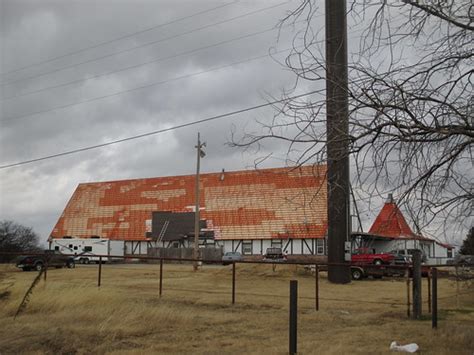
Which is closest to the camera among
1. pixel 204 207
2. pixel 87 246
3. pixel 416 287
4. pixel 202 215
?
pixel 416 287

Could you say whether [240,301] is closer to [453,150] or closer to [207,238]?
[453,150]

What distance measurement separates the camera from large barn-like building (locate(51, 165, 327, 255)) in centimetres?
5378

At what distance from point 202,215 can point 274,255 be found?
12760 mm

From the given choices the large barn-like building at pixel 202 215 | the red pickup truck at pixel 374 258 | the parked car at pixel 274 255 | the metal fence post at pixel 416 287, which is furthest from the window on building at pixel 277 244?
the metal fence post at pixel 416 287

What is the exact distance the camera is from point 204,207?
198ft

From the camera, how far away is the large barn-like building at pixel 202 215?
176 feet

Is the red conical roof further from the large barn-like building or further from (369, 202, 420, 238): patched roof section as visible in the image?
the large barn-like building

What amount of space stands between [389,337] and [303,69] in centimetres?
579

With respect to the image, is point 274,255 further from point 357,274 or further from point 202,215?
point 357,274

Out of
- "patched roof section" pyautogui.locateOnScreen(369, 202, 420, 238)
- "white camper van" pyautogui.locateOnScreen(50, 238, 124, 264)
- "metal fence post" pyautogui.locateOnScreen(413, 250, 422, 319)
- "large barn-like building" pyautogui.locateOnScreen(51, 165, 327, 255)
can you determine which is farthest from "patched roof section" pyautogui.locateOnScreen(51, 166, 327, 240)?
"patched roof section" pyautogui.locateOnScreen(369, 202, 420, 238)

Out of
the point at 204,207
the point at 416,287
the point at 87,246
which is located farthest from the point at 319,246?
the point at 416,287

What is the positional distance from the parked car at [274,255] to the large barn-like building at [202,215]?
2.69 metres

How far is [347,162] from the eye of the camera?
792 cm

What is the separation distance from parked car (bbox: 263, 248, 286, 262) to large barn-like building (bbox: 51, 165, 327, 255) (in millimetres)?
2692
